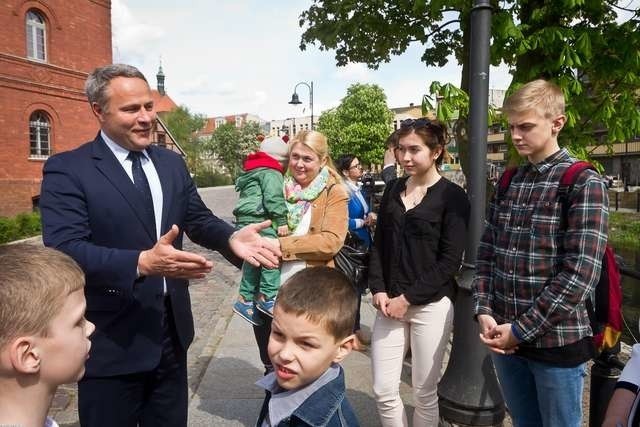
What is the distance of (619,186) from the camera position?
42688 mm

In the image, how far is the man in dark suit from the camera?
77.3 inches

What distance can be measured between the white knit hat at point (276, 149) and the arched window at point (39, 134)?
22.2 meters

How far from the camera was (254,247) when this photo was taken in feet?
7.98

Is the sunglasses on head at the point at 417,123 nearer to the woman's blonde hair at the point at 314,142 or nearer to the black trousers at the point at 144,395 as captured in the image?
the woman's blonde hair at the point at 314,142

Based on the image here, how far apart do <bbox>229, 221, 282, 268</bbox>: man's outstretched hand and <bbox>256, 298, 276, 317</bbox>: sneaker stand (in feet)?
3.09

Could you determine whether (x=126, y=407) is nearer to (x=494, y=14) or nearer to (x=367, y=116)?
(x=494, y=14)

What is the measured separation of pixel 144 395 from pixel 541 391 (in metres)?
1.85

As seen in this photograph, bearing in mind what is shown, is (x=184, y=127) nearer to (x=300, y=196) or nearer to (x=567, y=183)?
(x=300, y=196)

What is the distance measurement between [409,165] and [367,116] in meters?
48.6

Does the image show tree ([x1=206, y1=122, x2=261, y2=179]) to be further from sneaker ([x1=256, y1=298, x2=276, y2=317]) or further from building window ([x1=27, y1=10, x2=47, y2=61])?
sneaker ([x1=256, y1=298, x2=276, y2=317])

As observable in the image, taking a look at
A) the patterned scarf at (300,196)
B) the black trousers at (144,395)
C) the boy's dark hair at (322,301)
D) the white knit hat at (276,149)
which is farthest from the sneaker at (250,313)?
the boy's dark hair at (322,301)

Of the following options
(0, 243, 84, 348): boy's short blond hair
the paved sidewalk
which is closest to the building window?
the paved sidewalk

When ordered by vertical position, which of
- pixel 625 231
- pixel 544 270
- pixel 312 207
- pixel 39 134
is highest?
pixel 39 134

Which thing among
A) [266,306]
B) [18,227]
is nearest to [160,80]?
[18,227]
